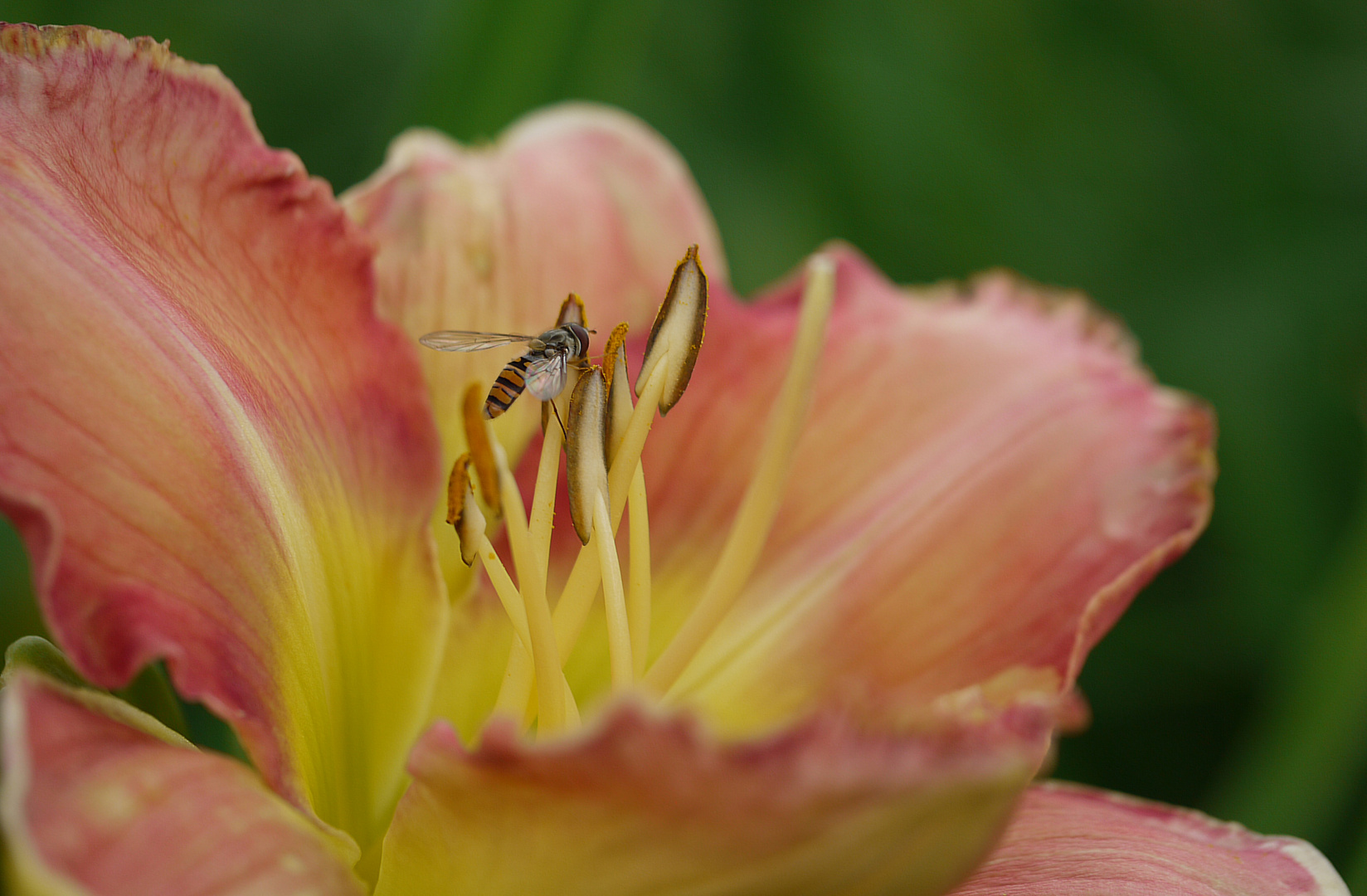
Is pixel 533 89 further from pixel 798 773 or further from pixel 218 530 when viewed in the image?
pixel 798 773

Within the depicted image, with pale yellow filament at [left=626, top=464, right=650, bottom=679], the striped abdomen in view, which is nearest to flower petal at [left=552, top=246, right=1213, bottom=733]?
pale yellow filament at [left=626, top=464, right=650, bottom=679]

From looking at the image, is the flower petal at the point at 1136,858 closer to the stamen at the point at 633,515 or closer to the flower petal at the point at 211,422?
the stamen at the point at 633,515

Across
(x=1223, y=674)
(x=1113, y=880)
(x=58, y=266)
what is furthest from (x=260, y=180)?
(x=1223, y=674)

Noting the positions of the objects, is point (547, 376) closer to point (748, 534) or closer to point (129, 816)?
point (748, 534)

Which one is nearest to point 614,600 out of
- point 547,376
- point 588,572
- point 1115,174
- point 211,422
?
point 588,572

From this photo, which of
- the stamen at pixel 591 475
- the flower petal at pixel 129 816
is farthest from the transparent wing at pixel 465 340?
the flower petal at pixel 129 816
